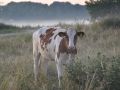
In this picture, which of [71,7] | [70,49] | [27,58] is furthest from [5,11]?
[70,49]

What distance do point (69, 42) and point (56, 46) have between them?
2.72 ft

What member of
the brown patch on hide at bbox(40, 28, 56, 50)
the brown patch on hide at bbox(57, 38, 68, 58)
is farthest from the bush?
the brown patch on hide at bbox(57, 38, 68, 58)

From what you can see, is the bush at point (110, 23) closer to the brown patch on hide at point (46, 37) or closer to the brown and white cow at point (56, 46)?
the brown and white cow at point (56, 46)

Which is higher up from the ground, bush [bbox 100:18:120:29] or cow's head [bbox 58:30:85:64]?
bush [bbox 100:18:120:29]

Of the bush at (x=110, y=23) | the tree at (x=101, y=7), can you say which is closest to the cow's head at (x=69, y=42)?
the bush at (x=110, y=23)

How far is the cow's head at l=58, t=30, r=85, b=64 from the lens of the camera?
1255cm

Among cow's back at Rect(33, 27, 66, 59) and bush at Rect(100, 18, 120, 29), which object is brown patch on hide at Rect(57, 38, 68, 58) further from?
bush at Rect(100, 18, 120, 29)

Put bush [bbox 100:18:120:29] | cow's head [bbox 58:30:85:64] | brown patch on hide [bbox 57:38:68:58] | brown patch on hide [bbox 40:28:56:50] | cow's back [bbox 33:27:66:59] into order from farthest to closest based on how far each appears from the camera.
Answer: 1. bush [bbox 100:18:120:29]
2. brown patch on hide [bbox 40:28:56:50]
3. cow's back [bbox 33:27:66:59]
4. brown patch on hide [bbox 57:38:68:58]
5. cow's head [bbox 58:30:85:64]

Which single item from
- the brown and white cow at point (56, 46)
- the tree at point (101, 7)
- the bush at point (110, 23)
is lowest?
the brown and white cow at point (56, 46)

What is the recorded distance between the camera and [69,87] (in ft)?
37.7

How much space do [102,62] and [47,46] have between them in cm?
252

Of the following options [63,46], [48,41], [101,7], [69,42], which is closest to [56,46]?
[63,46]

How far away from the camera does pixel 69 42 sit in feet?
41.4

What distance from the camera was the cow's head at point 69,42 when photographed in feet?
41.2
